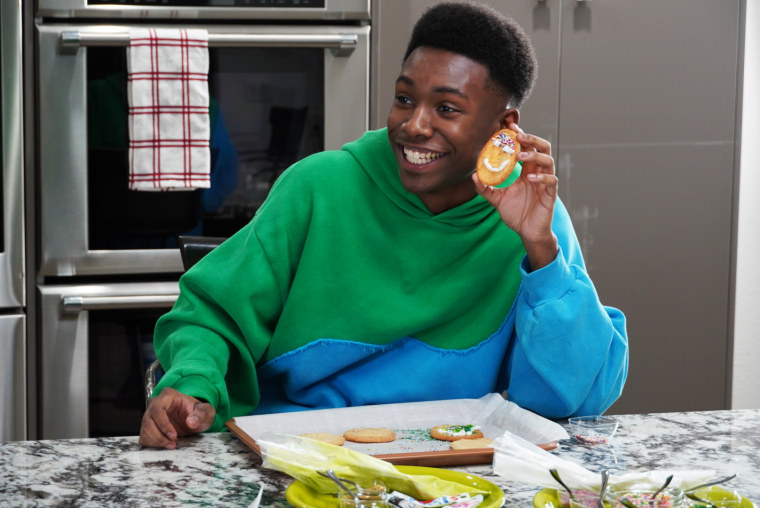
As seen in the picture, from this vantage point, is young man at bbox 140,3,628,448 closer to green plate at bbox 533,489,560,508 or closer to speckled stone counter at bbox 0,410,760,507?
speckled stone counter at bbox 0,410,760,507

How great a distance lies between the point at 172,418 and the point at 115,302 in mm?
1255

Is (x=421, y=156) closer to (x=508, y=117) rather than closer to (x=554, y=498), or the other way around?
(x=508, y=117)

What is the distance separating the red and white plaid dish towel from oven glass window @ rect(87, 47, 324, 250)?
2.3 inches

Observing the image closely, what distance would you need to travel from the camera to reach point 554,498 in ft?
3.35

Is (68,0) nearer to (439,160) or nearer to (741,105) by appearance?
(439,160)

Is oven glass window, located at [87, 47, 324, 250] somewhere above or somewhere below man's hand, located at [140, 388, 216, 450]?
above

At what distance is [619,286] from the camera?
278 cm

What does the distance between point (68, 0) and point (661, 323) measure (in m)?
1.79

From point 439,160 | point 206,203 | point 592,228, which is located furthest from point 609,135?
point 439,160

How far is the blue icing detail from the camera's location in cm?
153

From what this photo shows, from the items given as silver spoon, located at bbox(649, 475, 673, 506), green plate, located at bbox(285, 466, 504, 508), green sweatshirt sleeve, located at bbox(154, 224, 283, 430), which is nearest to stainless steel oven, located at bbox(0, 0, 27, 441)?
green sweatshirt sleeve, located at bbox(154, 224, 283, 430)

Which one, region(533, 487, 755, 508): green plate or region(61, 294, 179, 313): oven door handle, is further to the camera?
region(61, 294, 179, 313): oven door handle

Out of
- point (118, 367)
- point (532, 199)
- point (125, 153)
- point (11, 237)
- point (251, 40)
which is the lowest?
point (118, 367)

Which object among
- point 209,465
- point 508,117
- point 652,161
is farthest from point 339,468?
point 652,161
